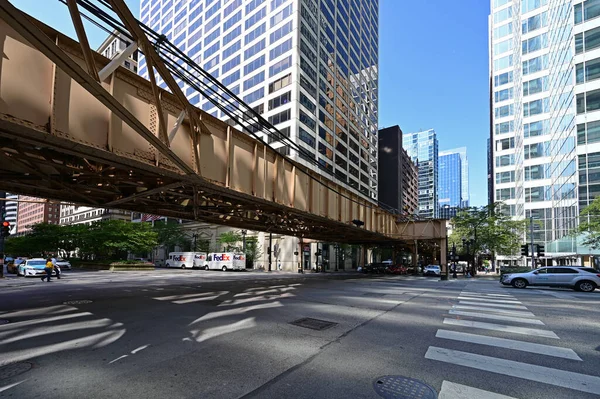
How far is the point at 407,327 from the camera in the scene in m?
8.87

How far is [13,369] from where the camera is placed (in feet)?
17.9

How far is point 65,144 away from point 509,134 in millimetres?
84889

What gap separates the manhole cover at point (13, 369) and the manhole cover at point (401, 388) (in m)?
5.57

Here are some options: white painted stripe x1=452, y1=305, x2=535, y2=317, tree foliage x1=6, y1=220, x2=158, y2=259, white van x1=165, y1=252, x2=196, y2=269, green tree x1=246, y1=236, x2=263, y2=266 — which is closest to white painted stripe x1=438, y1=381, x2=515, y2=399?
white painted stripe x1=452, y1=305, x2=535, y2=317

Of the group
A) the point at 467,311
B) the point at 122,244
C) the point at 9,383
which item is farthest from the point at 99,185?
the point at 122,244

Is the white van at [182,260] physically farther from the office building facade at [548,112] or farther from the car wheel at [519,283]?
the office building facade at [548,112]

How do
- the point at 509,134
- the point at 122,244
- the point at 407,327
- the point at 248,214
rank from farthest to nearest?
the point at 509,134
the point at 122,244
the point at 248,214
the point at 407,327

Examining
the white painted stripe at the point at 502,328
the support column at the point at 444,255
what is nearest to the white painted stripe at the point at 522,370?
the white painted stripe at the point at 502,328

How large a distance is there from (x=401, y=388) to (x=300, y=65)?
55.4m

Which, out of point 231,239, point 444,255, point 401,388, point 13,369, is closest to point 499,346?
point 401,388

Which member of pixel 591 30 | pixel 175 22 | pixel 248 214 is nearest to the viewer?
pixel 248 214

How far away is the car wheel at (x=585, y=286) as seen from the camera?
19286 mm

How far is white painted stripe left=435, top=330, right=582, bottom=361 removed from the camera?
6.66 m

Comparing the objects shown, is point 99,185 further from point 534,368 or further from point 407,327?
point 534,368
